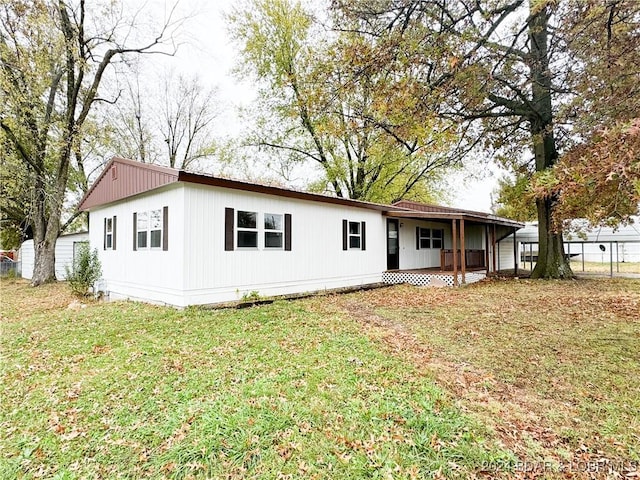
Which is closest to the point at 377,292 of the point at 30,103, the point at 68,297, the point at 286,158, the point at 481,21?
the point at 481,21

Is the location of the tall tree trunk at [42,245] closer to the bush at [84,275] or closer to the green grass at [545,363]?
the bush at [84,275]

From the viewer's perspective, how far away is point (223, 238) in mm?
8180

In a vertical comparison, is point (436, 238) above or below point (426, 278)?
above

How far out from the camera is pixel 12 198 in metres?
15.3

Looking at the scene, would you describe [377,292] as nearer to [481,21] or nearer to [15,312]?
[481,21]

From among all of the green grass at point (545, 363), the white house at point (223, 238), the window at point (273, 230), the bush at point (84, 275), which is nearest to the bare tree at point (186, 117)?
the white house at point (223, 238)

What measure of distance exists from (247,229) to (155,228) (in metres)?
2.28

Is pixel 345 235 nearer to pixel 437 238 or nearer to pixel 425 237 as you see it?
pixel 425 237

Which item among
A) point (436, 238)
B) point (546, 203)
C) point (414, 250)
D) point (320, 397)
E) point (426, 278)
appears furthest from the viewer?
point (436, 238)

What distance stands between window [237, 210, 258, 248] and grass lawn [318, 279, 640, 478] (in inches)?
104

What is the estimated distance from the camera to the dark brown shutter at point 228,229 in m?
8.22

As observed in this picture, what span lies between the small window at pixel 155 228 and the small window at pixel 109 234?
3.30m

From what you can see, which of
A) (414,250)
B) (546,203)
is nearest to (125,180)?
(414,250)

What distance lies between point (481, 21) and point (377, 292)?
24.4ft
